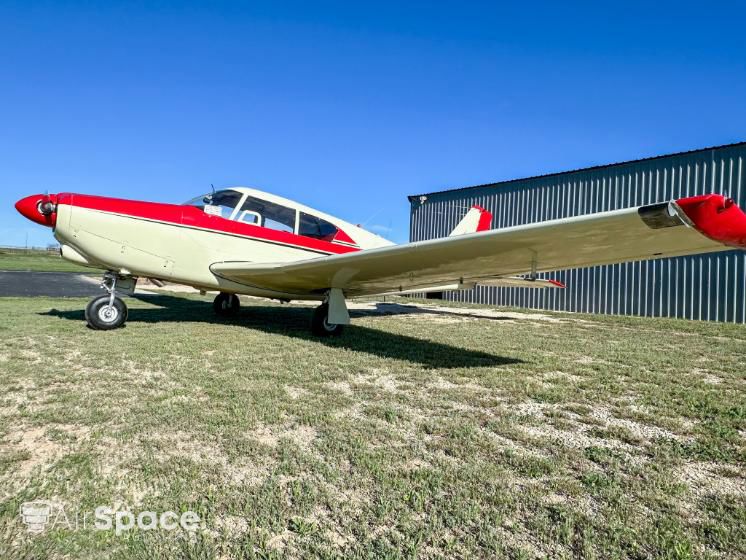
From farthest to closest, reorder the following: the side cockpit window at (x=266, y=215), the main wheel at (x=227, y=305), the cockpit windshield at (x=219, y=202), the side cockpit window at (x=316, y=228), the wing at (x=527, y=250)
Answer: the main wheel at (x=227, y=305)
the side cockpit window at (x=316, y=228)
the side cockpit window at (x=266, y=215)
the cockpit windshield at (x=219, y=202)
the wing at (x=527, y=250)

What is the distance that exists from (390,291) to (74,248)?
5104mm

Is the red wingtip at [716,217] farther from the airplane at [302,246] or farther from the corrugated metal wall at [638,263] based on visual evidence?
the corrugated metal wall at [638,263]

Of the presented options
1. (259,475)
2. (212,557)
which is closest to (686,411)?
(259,475)

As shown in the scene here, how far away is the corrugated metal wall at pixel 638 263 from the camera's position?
1283 centimetres

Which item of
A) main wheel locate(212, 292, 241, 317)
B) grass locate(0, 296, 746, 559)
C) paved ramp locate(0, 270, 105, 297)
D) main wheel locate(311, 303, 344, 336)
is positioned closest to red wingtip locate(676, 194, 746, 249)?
grass locate(0, 296, 746, 559)

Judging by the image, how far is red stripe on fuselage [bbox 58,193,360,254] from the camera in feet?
21.4

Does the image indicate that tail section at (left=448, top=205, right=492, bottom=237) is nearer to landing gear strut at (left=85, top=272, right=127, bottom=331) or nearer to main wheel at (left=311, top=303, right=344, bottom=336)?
main wheel at (left=311, top=303, right=344, bottom=336)

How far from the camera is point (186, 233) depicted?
7117 mm

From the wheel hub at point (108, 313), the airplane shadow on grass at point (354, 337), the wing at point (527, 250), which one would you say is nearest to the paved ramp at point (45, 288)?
the airplane shadow on grass at point (354, 337)

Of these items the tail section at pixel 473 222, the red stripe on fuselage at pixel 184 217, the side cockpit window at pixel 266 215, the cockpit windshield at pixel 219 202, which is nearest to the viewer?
the red stripe on fuselage at pixel 184 217

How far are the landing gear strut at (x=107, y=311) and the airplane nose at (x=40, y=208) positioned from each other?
1145 millimetres

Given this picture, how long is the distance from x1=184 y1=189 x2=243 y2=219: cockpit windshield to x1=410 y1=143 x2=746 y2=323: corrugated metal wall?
493 inches

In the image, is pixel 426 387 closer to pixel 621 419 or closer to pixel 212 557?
pixel 621 419
